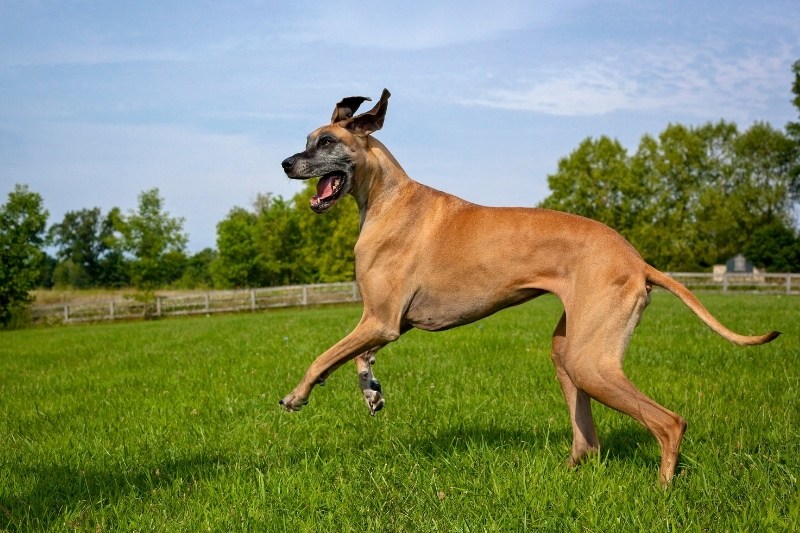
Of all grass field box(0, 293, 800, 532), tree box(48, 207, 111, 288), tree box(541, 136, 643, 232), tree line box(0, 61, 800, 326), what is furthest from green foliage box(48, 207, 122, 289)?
grass field box(0, 293, 800, 532)

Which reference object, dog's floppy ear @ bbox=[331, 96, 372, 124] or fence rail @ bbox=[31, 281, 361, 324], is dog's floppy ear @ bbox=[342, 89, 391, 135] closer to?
dog's floppy ear @ bbox=[331, 96, 372, 124]

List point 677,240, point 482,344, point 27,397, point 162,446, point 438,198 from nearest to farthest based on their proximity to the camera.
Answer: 1. point 438,198
2. point 162,446
3. point 27,397
4. point 482,344
5. point 677,240

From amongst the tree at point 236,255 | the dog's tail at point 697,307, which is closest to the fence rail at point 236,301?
the tree at point 236,255

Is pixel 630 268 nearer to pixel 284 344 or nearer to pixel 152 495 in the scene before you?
pixel 152 495

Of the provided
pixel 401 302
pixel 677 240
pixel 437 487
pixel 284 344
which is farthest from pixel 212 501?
pixel 677 240

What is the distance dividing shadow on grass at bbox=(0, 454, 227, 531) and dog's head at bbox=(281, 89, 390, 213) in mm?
2155

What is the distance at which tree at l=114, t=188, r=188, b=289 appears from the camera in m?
47.8

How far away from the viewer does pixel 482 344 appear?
11234 millimetres

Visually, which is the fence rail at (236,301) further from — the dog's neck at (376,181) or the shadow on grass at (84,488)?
the dog's neck at (376,181)

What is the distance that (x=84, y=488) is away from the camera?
16.0ft

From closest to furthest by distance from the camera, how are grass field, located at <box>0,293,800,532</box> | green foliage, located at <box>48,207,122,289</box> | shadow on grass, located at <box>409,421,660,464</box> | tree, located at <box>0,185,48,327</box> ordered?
grass field, located at <box>0,293,800,532</box>, shadow on grass, located at <box>409,421,660,464</box>, tree, located at <box>0,185,48,327</box>, green foliage, located at <box>48,207,122,289</box>

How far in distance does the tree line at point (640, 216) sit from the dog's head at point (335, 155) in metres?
45.8

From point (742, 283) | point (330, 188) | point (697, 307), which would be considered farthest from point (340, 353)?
point (742, 283)

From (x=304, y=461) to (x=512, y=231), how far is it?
2232 millimetres
